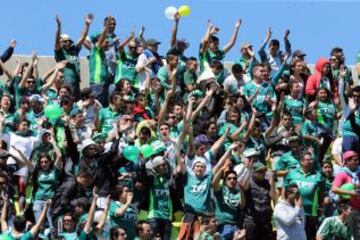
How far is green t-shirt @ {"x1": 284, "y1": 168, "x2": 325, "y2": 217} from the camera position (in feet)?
81.9

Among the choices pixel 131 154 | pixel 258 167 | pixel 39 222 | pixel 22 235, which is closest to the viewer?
pixel 22 235

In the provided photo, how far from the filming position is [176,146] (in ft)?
81.6

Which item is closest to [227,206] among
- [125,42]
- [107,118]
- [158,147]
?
[158,147]

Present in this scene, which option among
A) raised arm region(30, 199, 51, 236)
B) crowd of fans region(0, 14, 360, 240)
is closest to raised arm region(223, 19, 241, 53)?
crowd of fans region(0, 14, 360, 240)

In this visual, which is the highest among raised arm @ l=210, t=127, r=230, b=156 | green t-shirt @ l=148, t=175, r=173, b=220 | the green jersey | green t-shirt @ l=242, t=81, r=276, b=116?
green t-shirt @ l=242, t=81, r=276, b=116

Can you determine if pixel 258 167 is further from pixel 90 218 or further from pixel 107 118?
pixel 107 118

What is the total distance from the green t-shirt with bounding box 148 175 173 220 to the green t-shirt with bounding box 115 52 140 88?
17.3 feet

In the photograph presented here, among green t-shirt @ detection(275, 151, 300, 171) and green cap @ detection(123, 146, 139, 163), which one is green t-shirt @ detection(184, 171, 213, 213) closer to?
green cap @ detection(123, 146, 139, 163)

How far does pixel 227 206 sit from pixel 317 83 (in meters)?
5.50

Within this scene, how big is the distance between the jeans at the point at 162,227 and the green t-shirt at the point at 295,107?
14.7ft

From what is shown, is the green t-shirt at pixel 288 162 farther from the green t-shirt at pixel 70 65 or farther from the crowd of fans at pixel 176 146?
the green t-shirt at pixel 70 65

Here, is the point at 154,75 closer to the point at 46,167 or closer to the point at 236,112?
the point at 236,112

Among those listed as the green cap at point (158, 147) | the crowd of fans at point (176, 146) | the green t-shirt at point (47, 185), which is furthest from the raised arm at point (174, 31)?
the green t-shirt at point (47, 185)

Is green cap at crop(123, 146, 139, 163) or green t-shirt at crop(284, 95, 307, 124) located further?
green t-shirt at crop(284, 95, 307, 124)
